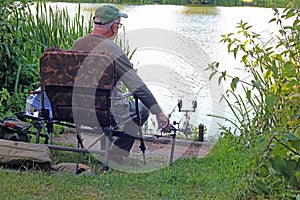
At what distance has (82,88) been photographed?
3.53 metres

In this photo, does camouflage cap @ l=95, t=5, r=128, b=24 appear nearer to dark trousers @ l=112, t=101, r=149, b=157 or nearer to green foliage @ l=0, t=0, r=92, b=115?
dark trousers @ l=112, t=101, r=149, b=157

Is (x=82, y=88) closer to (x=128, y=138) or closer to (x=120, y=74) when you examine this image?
(x=120, y=74)

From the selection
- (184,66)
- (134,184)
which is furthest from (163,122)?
(184,66)

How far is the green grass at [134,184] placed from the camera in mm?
2947

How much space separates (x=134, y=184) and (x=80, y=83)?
31.1 inches

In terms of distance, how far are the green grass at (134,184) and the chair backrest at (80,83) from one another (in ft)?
1.30

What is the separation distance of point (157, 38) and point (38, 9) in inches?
140

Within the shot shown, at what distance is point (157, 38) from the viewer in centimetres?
989

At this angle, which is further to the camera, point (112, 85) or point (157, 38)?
point (157, 38)

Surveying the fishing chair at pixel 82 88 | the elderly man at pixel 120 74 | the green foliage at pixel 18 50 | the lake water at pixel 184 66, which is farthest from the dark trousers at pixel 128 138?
the lake water at pixel 184 66

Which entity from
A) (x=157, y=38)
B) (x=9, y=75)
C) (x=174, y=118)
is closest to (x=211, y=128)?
(x=174, y=118)

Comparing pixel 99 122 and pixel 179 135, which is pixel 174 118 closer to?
pixel 179 135

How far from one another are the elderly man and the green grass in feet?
1.16

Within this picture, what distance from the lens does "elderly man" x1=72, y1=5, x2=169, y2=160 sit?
3564mm
